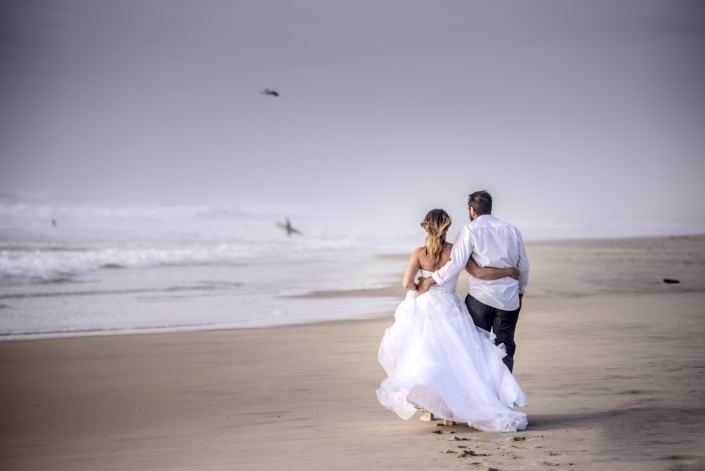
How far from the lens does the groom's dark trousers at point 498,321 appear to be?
207 inches

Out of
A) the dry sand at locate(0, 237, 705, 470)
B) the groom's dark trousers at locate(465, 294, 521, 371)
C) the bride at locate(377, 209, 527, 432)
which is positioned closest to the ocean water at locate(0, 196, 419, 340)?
the dry sand at locate(0, 237, 705, 470)

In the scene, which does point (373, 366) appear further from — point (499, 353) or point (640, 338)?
point (640, 338)

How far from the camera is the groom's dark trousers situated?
5.25 m

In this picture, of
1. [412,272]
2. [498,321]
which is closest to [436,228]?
[412,272]

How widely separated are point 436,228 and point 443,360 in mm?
962

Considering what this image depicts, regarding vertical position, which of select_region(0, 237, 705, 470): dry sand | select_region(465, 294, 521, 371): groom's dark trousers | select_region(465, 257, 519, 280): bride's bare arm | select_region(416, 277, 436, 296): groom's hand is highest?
select_region(465, 257, 519, 280): bride's bare arm

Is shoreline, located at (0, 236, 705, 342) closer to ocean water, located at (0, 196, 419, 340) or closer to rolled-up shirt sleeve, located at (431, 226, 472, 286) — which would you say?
ocean water, located at (0, 196, 419, 340)

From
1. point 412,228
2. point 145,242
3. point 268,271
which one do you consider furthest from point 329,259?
point 412,228

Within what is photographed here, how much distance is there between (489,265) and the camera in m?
5.16

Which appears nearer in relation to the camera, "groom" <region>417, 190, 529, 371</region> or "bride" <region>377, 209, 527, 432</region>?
"bride" <region>377, 209, 527, 432</region>

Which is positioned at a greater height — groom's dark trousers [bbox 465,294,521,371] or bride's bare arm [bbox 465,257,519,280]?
bride's bare arm [bbox 465,257,519,280]

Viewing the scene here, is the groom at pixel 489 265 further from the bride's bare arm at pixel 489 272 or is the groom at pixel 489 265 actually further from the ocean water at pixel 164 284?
the ocean water at pixel 164 284

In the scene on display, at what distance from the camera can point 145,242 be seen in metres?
40.3

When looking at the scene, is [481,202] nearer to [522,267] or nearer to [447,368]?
[522,267]
